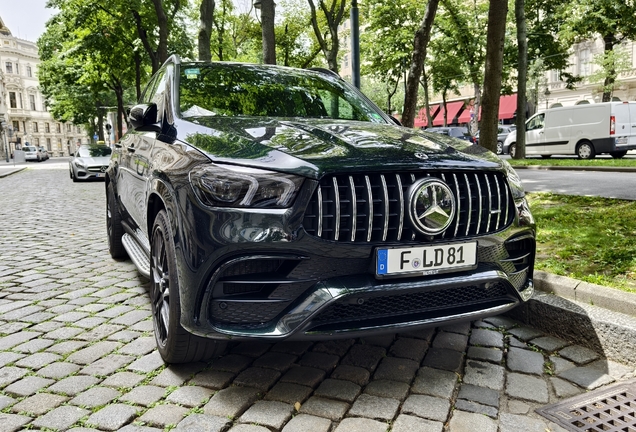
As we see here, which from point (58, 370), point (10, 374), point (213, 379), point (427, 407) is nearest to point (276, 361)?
point (213, 379)

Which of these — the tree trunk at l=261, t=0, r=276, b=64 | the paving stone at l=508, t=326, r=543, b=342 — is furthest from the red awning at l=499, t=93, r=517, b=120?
the paving stone at l=508, t=326, r=543, b=342

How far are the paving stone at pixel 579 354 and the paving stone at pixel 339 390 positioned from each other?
4.01 ft

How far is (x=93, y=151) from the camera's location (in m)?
18.9

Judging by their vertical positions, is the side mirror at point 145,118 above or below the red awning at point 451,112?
below

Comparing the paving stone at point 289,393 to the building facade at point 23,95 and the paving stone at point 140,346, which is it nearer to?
the paving stone at point 140,346

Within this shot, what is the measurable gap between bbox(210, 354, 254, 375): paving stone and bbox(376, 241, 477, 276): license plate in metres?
0.99

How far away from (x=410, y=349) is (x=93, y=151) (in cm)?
1790

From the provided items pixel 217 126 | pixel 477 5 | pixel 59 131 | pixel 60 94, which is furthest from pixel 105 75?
pixel 59 131

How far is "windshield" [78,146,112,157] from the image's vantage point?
18.6m

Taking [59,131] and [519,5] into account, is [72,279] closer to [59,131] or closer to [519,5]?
[519,5]

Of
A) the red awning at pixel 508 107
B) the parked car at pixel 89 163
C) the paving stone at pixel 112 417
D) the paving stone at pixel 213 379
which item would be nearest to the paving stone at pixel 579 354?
the paving stone at pixel 213 379

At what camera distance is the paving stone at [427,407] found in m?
2.45

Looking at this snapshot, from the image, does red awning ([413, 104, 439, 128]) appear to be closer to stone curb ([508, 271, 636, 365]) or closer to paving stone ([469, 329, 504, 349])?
stone curb ([508, 271, 636, 365])

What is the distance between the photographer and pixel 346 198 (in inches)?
96.7
